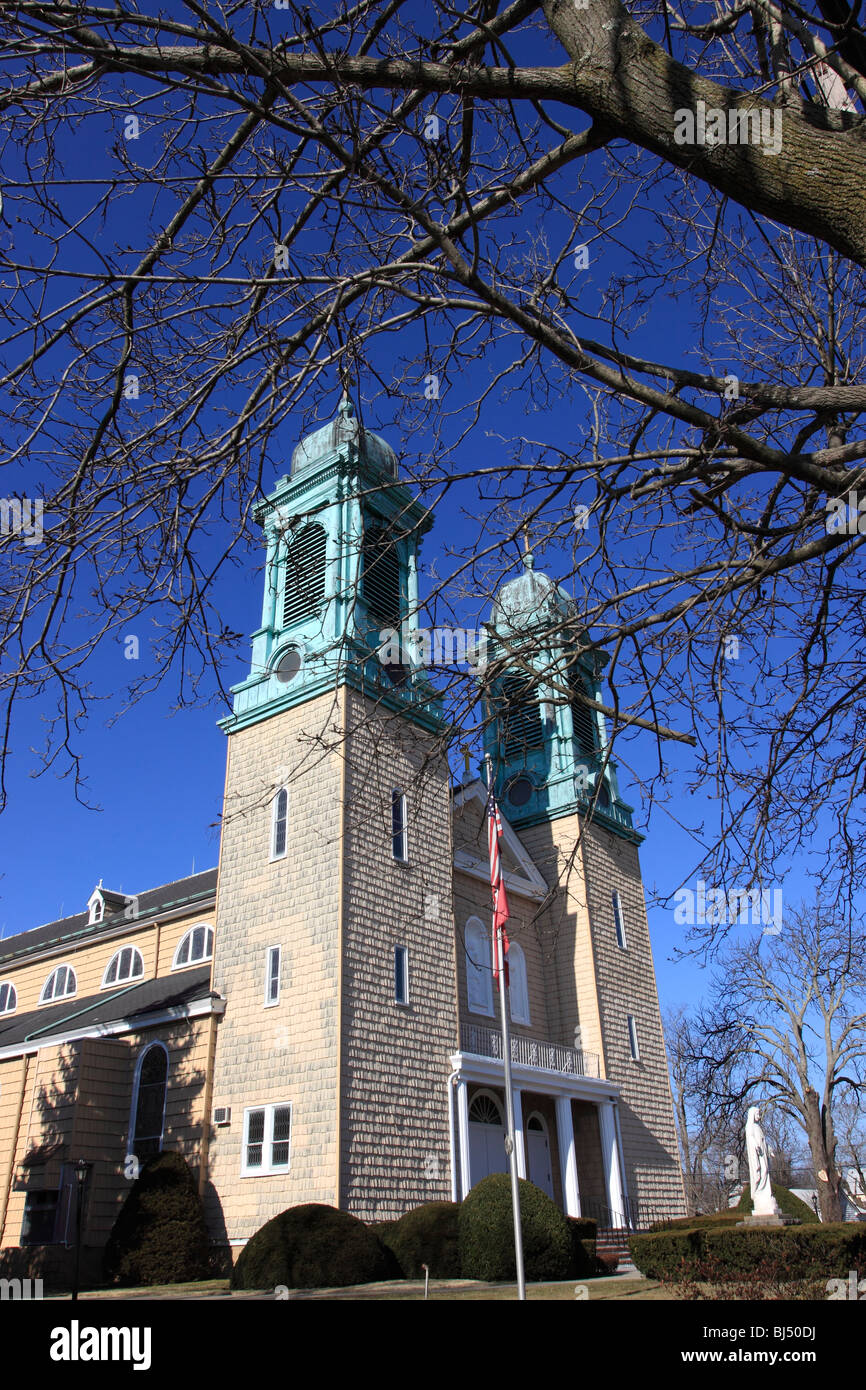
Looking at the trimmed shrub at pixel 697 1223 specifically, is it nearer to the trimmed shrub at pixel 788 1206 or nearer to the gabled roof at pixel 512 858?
the trimmed shrub at pixel 788 1206

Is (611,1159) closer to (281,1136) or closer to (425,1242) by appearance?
(281,1136)

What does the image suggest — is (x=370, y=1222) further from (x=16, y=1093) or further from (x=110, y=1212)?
(x=16, y=1093)

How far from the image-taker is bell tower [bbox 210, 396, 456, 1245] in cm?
1814

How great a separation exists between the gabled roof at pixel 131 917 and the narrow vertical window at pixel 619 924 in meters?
12.2

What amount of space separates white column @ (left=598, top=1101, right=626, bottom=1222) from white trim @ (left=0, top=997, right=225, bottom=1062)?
37.9 feet

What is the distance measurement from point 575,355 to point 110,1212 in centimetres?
2057

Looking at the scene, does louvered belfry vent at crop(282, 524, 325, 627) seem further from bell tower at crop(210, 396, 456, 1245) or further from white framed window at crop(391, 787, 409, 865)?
white framed window at crop(391, 787, 409, 865)

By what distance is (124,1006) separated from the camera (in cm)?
2353

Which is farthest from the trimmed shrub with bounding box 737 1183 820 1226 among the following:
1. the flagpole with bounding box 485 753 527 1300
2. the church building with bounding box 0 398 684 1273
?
the flagpole with bounding box 485 753 527 1300

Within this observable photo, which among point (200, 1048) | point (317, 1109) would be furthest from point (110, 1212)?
point (317, 1109)

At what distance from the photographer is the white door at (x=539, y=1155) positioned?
25.0 metres

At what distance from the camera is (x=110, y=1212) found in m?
20.3

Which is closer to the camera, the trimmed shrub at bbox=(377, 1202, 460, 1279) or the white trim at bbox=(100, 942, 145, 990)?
the trimmed shrub at bbox=(377, 1202, 460, 1279)
